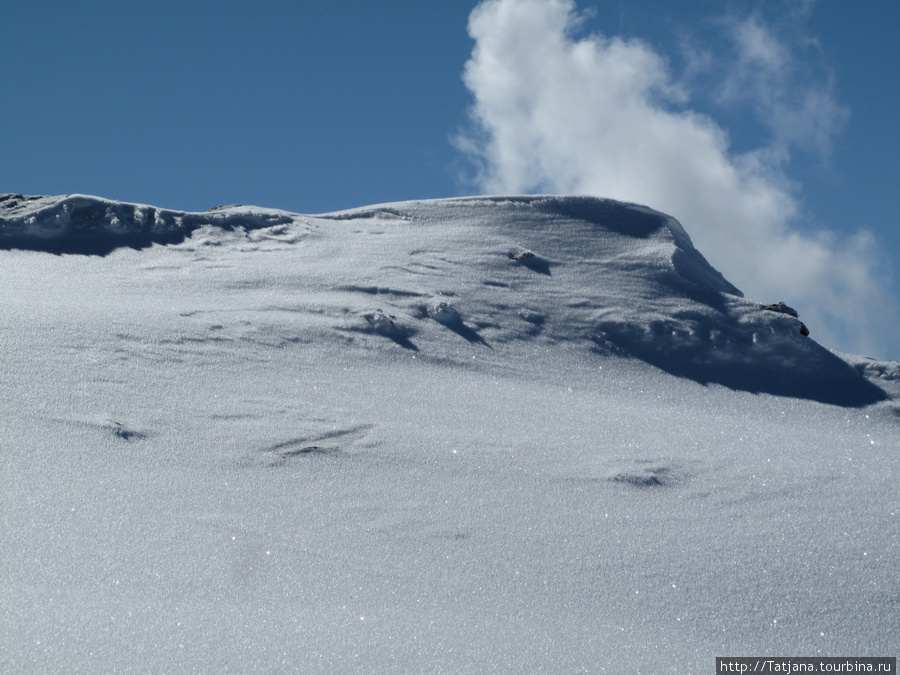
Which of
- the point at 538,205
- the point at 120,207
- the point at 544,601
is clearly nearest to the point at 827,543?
the point at 544,601

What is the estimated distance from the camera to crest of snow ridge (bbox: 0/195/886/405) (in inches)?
164

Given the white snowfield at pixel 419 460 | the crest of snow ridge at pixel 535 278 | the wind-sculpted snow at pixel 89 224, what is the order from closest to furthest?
the white snowfield at pixel 419 460 < the crest of snow ridge at pixel 535 278 < the wind-sculpted snow at pixel 89 224

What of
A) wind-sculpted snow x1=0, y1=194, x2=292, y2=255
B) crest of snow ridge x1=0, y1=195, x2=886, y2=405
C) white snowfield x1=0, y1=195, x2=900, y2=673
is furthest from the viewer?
wind-sculpted snow x1=0, y1=194, x2=292, y2=255

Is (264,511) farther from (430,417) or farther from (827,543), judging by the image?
(827,543)

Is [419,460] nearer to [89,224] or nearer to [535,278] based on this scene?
[535,278]

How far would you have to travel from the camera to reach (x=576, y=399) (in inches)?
142

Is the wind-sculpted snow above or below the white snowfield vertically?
above

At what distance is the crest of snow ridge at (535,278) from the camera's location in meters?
4.16

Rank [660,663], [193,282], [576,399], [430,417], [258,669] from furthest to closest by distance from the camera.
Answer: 1. [193,282]
2. [576,399]
3. [430,417]
4. [660,663]
5. [258,669]

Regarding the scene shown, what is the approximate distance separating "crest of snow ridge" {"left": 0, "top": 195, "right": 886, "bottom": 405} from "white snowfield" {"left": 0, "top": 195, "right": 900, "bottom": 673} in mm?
26

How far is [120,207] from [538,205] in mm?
3138

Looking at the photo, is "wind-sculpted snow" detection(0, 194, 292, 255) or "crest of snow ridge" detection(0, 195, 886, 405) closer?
"crest of snow ridge" detection(0, 195, 886, 405)

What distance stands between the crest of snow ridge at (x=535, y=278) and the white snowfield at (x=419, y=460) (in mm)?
26

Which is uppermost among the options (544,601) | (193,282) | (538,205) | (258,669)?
(538,205)
